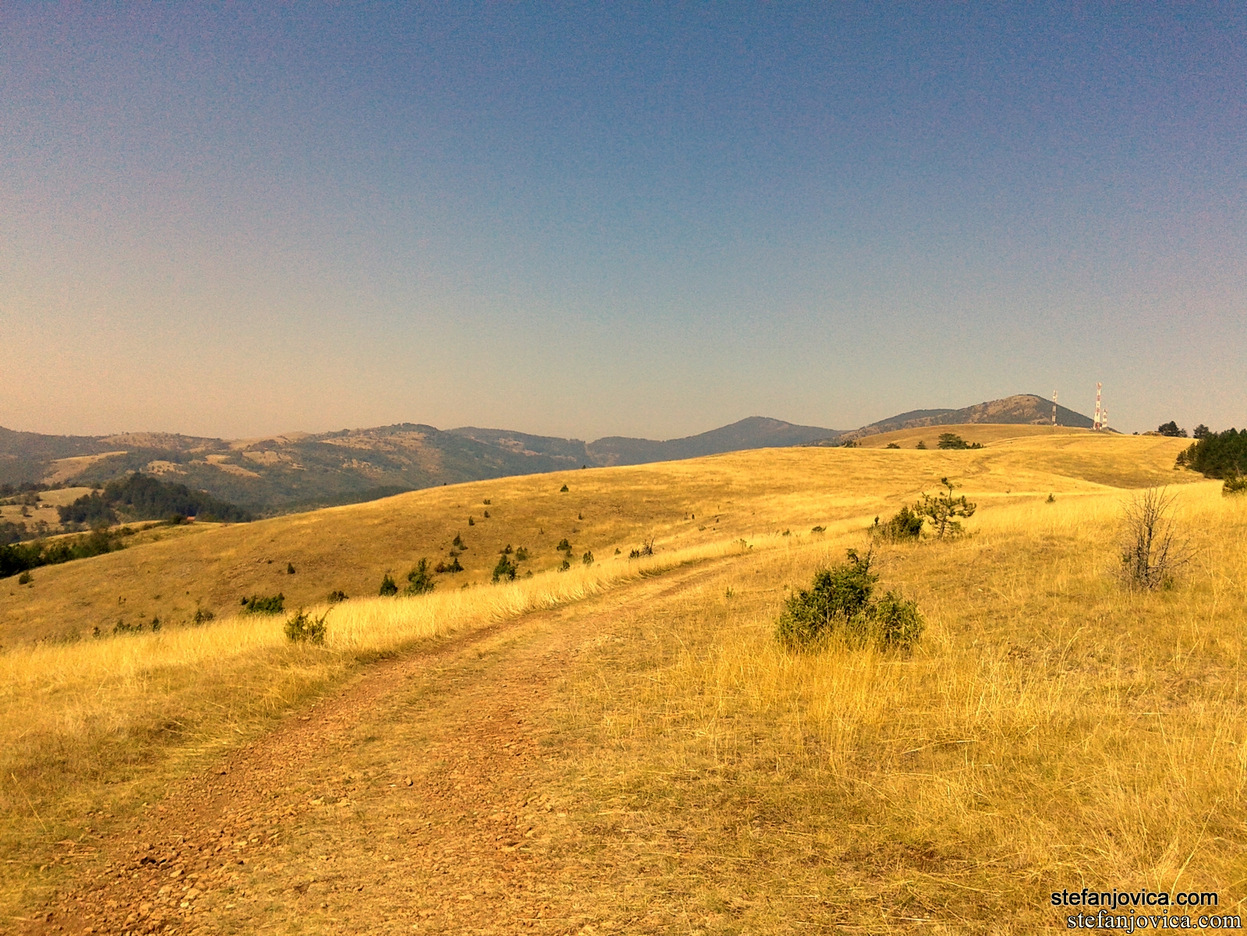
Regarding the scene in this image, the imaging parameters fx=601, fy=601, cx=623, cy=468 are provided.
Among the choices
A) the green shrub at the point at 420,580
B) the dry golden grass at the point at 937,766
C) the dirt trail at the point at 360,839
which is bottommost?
the green shrub at the point at 420,580

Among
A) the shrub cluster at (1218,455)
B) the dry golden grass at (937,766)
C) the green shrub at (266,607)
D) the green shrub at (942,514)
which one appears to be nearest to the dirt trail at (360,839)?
the dry golden grass at (937,766)

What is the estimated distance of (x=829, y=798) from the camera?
479cm

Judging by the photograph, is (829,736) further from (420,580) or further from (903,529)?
(420,580)

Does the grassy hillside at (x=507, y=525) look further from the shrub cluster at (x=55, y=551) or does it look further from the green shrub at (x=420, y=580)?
the shrub cluster at (x=55, y=551)

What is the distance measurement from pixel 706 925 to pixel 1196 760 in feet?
13.1

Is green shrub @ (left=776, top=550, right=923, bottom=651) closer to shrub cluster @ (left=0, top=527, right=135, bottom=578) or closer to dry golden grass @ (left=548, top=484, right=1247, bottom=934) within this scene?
→ dry golden grass @ (left=548, top=484, right=1247, bottom=934)

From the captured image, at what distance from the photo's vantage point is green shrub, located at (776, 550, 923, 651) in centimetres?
839

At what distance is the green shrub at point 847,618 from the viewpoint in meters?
8.39

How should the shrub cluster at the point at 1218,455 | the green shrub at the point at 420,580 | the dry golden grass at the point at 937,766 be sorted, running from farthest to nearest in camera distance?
the shrub cluster at the point at 1218,455 < the green shrub at the point at 420,580 < the dry golden grass at the point at 937,766

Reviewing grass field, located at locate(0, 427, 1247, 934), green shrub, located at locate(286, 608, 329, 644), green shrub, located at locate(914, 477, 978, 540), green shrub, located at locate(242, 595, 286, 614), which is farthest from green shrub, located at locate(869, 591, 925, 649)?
green shrub, located at locate(242, 595, 286, 614)

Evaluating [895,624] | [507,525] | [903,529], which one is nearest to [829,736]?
[895,624]

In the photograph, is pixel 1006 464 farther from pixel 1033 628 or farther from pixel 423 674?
pixel 423 674

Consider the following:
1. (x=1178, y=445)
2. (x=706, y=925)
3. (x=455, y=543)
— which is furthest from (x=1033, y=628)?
(x=1178, y=445)

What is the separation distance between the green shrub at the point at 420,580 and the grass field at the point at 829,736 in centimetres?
1975
